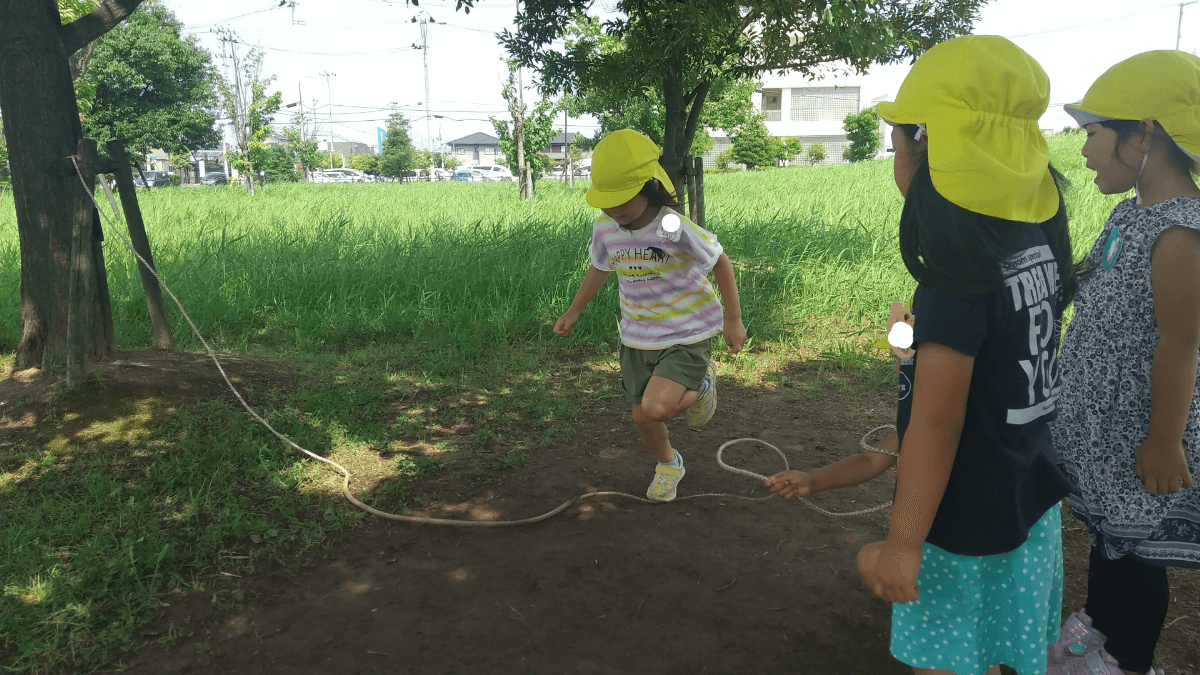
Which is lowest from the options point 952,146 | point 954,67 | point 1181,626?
point 1181,626

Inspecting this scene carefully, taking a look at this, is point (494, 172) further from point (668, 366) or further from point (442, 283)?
point (668, 366)

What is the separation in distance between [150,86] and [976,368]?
35790 millimetres

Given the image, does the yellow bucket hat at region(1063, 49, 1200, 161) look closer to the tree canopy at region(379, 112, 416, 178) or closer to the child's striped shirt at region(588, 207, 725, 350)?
the child's striped shirt at region(588, 207, 725, 350)

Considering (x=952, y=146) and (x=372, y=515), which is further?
(x=372, y=515)

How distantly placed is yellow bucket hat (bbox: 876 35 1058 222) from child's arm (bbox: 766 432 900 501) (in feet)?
1.75

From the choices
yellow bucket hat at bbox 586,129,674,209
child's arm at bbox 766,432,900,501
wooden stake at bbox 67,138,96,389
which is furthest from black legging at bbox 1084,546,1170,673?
wooden stake at bbox 67,138,96,389

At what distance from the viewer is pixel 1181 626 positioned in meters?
2.51

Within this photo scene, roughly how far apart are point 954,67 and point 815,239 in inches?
281

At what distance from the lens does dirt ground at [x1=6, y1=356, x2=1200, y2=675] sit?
94.3 inches

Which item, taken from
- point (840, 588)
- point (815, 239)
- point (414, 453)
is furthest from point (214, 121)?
point (840, 588)

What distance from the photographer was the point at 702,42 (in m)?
6.66

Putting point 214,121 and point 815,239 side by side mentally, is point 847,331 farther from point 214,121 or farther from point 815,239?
point 214,121

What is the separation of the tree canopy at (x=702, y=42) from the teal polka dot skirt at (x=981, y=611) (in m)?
4.69

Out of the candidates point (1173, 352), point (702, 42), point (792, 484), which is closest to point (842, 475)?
point (792, 484)
